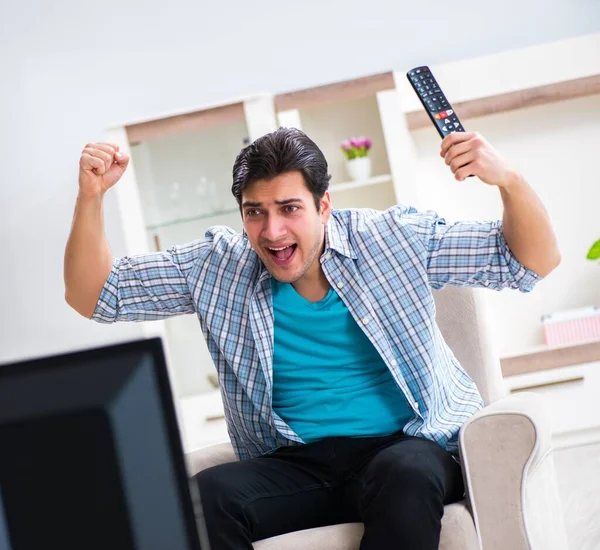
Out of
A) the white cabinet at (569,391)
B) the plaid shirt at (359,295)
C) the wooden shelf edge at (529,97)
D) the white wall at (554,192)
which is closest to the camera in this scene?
the plaid shirt at (359,295)

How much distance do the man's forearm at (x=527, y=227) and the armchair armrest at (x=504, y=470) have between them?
0.27 m

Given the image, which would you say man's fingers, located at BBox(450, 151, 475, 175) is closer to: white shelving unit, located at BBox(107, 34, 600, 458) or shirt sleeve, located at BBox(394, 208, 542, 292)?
shirt sleeve, located at BBox(394, 208, 542, 292)

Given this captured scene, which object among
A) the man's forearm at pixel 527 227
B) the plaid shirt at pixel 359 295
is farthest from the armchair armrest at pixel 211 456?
the man's forearm at pixel 527 227

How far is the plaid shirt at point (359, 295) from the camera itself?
5.45 ft

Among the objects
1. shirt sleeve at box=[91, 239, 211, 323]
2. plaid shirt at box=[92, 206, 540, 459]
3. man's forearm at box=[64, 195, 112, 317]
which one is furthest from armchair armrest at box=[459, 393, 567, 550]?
man's forearm at box=[64, 195, 112, 317]

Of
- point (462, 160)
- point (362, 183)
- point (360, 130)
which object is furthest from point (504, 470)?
point (360, 130)

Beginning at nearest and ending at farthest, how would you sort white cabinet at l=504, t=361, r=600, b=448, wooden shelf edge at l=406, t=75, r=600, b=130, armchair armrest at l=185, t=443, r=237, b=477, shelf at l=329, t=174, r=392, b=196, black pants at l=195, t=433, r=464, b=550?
black pants at l=195, t=433, r=464, b=550
armchair armrest at l=185, t=443, r=237, b=477
white cabinet at l=504, t=361, r=600, b=448
wooden shelf edge at l=406, t=75, r=600, b=130
shelf at l=329, t=174, r=392, b=196

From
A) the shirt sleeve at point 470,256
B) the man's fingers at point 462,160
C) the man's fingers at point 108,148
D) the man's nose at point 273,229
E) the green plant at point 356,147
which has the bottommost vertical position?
the shirt sleeve at point 470,256

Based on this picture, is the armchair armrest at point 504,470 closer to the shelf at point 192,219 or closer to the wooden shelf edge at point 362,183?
the wooden shelf edge at point 362,183

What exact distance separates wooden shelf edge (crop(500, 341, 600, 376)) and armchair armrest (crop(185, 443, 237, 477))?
1613mm

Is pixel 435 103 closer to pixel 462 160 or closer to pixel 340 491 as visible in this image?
pixel 462 160

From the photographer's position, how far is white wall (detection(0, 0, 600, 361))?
3.65 metres

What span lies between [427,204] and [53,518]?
10.7 ft

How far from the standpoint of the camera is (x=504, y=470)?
1.46m
